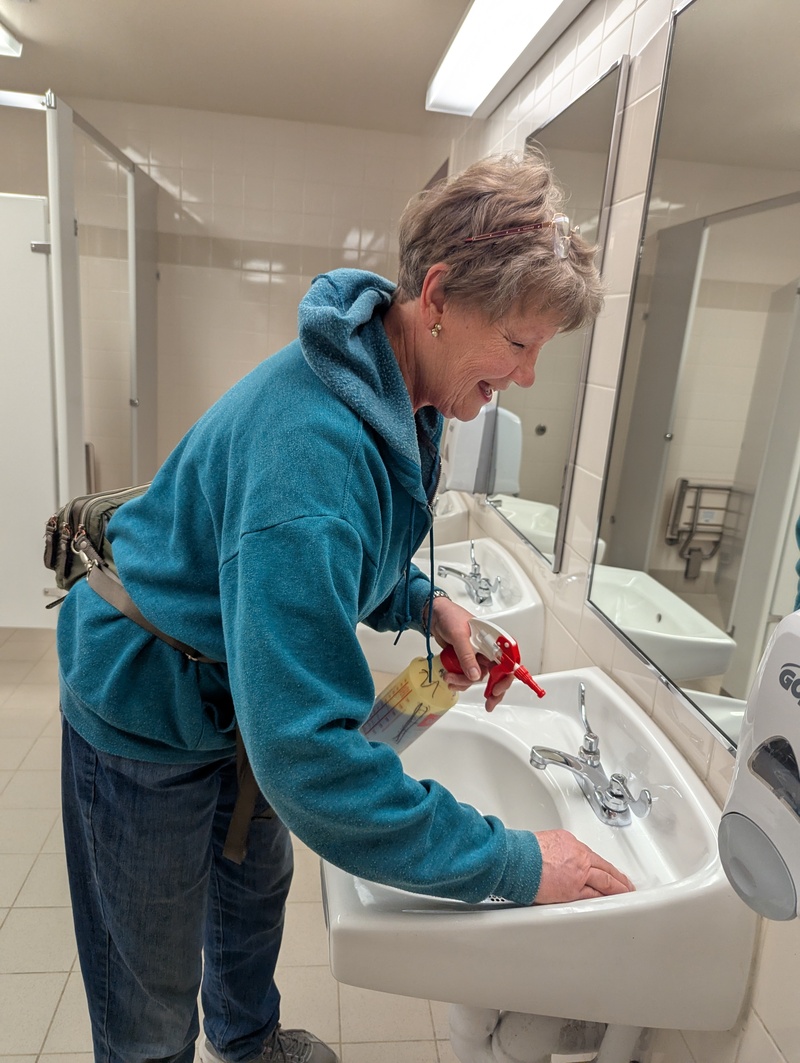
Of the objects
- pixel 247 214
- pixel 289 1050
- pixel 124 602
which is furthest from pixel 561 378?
pixel 247 214

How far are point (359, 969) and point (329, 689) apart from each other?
1.12 feet

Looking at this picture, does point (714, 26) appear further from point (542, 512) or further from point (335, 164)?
point (335, 164)

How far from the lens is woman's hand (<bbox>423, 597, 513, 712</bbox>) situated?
35.9 inches

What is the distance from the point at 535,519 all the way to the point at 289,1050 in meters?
1.14

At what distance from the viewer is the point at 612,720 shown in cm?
109

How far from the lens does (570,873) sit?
0.74 m

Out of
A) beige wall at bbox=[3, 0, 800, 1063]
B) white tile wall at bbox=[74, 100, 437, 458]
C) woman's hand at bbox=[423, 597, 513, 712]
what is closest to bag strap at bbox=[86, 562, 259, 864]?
woman's hand at bbox=[423, 597, 513, 712]

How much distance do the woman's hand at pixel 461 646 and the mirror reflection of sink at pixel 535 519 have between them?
0.35 metres

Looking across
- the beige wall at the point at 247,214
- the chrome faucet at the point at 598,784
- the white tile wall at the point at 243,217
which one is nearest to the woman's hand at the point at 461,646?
the chrome faucet at the point at 598,784

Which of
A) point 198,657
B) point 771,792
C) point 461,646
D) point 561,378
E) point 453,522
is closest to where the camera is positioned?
point 771,792

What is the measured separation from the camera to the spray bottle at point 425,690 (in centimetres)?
89

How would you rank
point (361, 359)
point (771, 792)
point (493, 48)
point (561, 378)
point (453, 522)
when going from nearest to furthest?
point (771, 792) → point (361, 359) → point (561, 378) → point (493, 48) → point (453, 522)

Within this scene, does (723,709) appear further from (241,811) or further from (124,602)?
(124,602)

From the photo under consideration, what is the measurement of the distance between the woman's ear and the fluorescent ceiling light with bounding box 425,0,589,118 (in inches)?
38.6
